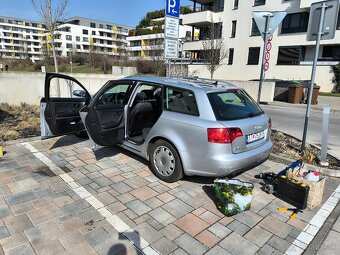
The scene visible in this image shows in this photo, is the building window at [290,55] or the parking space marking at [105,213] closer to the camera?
the parking space marking at [105,213]

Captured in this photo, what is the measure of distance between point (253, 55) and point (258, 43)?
53.1 inches

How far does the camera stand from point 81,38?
85.2 metres

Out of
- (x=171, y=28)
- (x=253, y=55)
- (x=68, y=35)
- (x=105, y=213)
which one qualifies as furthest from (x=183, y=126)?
(x=68, y=35)

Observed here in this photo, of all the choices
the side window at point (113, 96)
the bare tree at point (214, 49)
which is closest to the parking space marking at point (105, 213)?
the side window at point (113, 96)

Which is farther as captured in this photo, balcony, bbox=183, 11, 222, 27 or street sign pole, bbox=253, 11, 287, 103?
balcony, bbox=183, 11, 222, 27

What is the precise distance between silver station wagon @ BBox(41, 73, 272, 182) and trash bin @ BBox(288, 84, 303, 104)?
11.9m

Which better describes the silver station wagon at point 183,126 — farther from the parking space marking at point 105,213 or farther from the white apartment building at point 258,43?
the white apartment building at point 258,43

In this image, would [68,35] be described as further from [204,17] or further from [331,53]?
[331,53]

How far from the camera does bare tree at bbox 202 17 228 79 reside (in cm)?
2528

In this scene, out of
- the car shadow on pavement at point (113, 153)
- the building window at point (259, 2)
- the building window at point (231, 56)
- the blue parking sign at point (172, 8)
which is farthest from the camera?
the building window at point (231, 56)

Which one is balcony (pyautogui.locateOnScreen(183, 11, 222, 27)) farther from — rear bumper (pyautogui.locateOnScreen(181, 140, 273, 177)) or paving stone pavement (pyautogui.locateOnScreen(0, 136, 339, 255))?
rear bumper (pyautogui.locateOnScreen(181, 140, 273, 177))

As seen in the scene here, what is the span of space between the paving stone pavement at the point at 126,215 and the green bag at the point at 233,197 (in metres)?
0.09

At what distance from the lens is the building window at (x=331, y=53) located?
75.0 feet

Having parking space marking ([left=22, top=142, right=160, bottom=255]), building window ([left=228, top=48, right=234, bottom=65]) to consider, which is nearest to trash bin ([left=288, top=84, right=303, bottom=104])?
parking space marking ([left=22, top=142, right=160, bottom=255])
